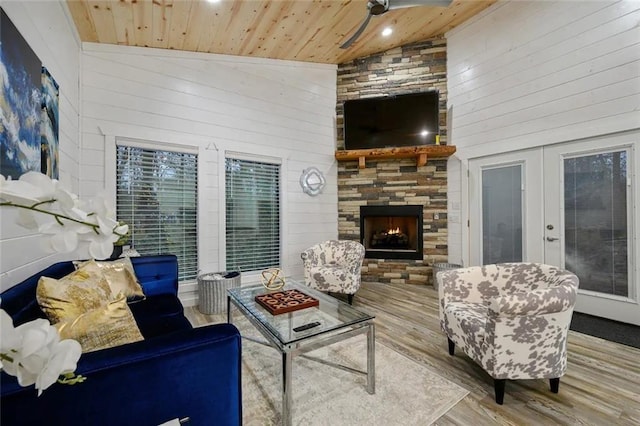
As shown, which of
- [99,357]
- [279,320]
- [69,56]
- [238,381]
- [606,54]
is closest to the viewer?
[99,357]

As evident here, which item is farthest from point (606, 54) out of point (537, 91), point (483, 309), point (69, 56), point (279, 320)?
point (69, 56)

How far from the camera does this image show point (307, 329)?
1.79m

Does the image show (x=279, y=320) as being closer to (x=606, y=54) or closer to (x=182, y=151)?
(x=182, y=151)

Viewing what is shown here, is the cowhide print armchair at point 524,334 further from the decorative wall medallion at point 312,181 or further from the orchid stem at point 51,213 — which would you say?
the decorative wall medallion at point 312,181

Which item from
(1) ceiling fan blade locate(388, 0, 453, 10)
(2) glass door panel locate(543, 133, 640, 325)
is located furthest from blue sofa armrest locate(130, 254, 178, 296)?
(2) glass door panel locate(543, 133, 640, 325)

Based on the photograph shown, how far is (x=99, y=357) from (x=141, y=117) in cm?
314

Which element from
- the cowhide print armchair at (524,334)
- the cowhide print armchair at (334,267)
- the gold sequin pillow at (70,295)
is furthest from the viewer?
the cowhide print armchair at (334,267)

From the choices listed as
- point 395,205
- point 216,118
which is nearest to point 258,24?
point 216,118

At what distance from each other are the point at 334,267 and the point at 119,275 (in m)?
2.38

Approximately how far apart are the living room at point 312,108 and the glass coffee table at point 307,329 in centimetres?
77

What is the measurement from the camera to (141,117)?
10.7 feet

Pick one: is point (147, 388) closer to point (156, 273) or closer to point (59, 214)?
point (59, 214)

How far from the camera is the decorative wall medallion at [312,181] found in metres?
4.43

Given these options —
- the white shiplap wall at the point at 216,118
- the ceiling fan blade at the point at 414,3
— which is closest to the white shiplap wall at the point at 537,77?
the ceiling fan blade at the point at 414,3
